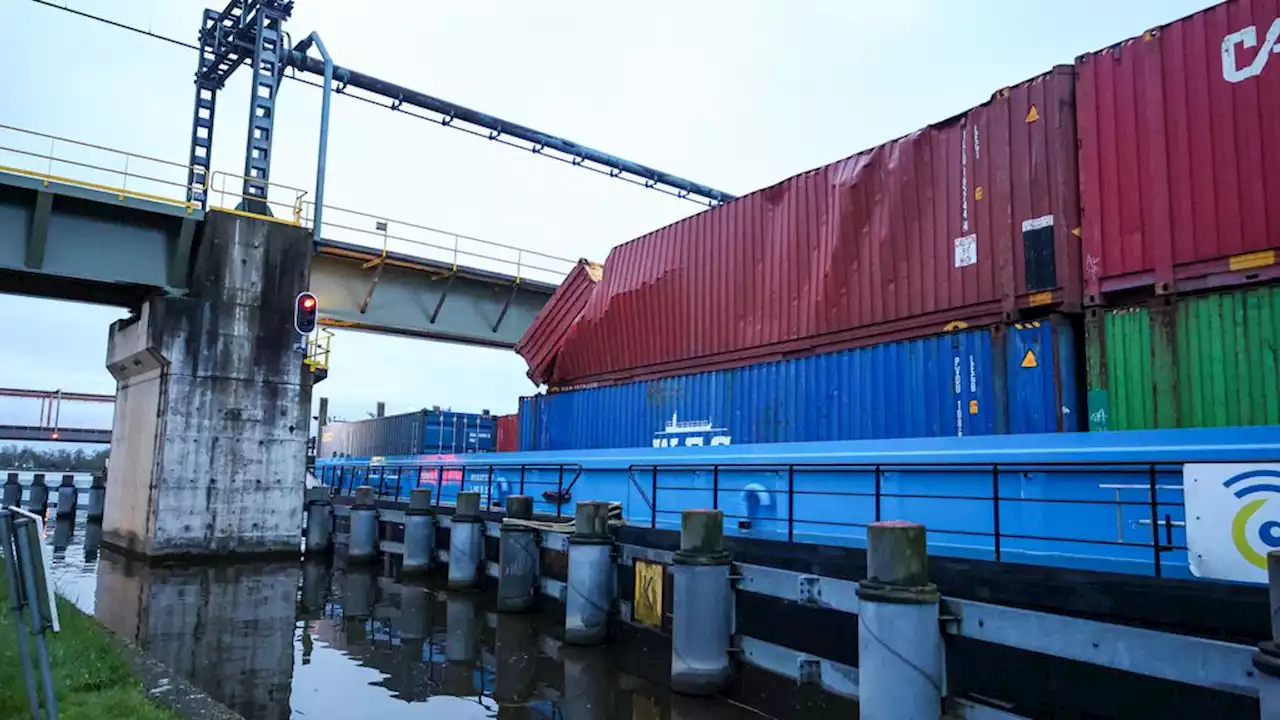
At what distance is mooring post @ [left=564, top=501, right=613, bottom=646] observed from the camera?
32.4ft

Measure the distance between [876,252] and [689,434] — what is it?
425 cm

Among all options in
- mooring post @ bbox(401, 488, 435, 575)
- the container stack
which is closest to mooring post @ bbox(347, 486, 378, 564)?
mooring post @ bbox(401, 488, 435, 575)

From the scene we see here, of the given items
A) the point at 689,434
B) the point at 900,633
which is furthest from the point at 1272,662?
the point at 689,434

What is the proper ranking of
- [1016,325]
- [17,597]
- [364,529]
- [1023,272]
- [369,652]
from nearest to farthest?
1. [17,597]
2. [1016,325]
3. [1023,272]
4. [369,652]
5. [364,529]

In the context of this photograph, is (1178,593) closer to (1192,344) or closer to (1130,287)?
(1192,344)

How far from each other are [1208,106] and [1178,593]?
4.70 meters

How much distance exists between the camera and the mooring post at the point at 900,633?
18.4ft

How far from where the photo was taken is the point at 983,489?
24.8 ft

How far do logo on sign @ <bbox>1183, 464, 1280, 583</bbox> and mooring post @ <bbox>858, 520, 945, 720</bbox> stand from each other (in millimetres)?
1881

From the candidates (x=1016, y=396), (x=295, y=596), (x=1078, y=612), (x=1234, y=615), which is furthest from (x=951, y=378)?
(x=295, y=596)

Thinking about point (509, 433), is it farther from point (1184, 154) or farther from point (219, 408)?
point (1184, 154)

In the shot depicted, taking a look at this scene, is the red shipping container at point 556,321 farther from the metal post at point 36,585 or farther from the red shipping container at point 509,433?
the metal post at point 36,585

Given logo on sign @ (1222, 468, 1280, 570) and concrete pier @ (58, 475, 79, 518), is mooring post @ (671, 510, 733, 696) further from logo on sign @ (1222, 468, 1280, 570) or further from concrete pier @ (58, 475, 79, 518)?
concrete pier @ (58, 475, 79, 518)

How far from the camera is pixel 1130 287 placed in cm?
769
